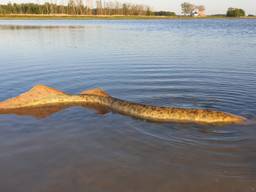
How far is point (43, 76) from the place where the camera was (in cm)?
1414

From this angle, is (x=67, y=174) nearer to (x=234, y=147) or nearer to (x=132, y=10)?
(x=234, y=147)

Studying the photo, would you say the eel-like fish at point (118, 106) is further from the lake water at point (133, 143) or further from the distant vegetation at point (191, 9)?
the distant vegetation at point (191, 9)

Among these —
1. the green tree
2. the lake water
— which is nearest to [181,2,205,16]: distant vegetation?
the green tree

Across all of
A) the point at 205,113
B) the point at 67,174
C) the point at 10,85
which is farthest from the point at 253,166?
the point at 10,85

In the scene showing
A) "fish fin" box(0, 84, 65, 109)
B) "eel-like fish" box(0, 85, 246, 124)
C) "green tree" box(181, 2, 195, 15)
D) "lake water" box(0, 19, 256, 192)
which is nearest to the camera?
"lake water" box(0, 19, 256, 192)

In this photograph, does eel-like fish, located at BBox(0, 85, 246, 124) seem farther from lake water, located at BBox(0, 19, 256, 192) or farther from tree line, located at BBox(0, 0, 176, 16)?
tree line, located at BBox(0, 0, 176, 16)

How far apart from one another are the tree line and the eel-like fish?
399 ft

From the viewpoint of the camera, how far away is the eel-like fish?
26.0 feet

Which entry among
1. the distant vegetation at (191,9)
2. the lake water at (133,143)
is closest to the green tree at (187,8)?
the distant vegetation at (191,9)

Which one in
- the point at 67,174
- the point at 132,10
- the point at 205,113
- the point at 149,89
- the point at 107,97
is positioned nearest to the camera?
the point at 67,174

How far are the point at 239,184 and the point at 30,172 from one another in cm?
348

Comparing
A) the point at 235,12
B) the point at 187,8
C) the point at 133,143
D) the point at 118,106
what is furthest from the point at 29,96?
the point at 187,8

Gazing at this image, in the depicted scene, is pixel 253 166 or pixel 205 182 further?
pixel 253 166

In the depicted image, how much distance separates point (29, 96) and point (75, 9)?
437 feet
